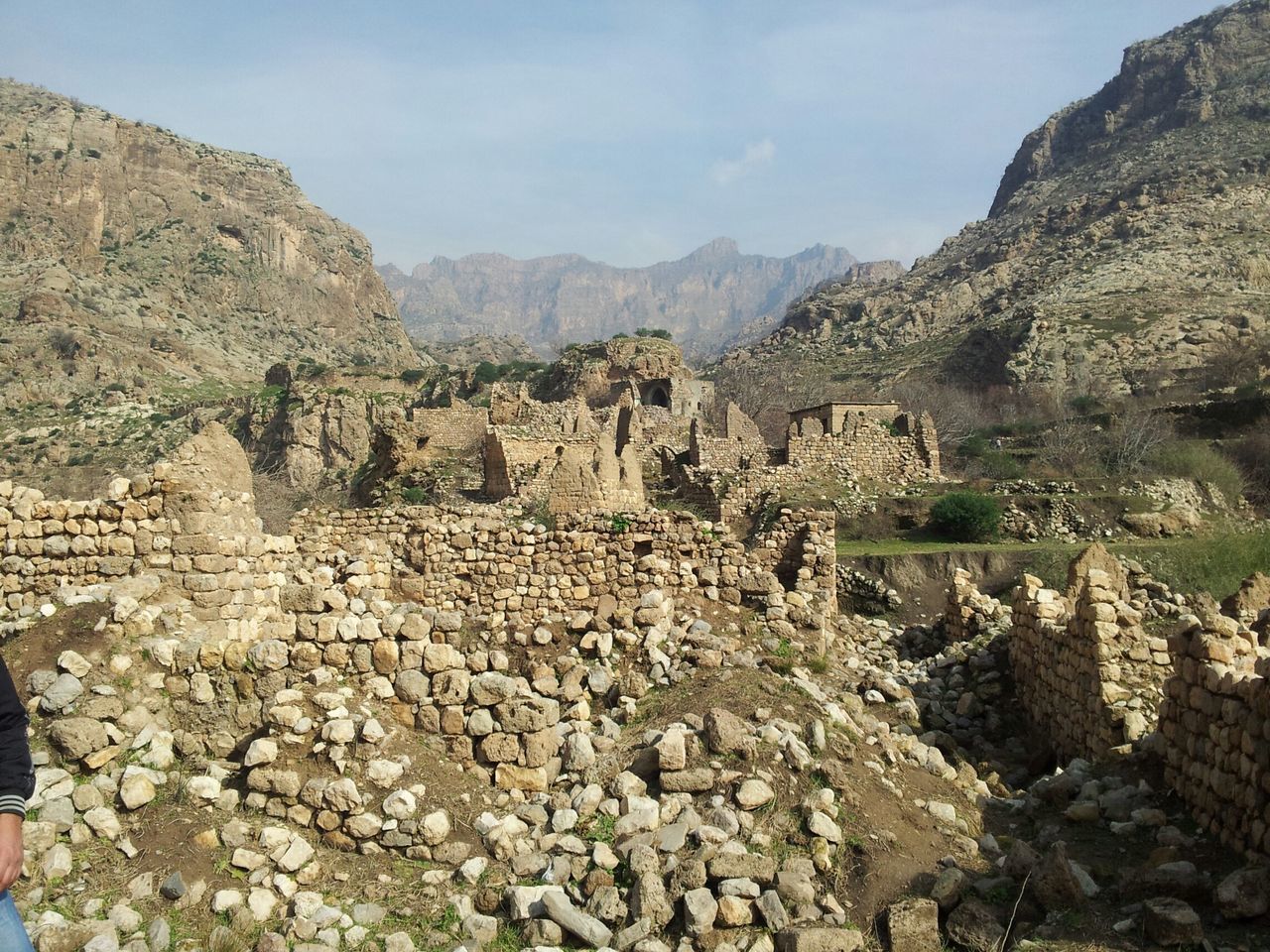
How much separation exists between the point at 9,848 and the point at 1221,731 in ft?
20.5

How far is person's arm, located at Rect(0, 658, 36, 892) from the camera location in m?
3.15

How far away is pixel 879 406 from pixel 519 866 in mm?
26158

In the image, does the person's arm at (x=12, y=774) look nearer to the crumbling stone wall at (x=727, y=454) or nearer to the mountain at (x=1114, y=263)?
the crumbling stone wall at (x=727, y=454)

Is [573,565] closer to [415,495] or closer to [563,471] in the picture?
Answer: [563,471]

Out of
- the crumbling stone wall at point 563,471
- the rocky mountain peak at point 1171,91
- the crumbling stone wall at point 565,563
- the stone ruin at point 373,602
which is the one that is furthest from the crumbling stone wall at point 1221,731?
the rocky mountain peak at point 1171,91

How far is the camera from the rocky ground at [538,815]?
14.3ft

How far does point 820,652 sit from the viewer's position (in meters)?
8.34

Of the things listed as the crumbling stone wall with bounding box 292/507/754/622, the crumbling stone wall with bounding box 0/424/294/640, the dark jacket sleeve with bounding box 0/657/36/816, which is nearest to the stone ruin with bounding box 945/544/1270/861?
the crumbling stone wall with bounding box 292/507/754/622

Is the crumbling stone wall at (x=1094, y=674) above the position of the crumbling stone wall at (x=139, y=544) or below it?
below

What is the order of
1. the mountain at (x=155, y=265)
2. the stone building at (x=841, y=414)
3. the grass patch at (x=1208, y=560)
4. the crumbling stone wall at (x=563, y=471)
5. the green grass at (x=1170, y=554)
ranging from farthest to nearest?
the mountain at (x=155, y=265)
the stone building at (x=841, y=414)
the green grass at (x=1170, y=554)
the grass patch at (x=1208, y=560)
the crumbling stone wall at (x=563, y=471)

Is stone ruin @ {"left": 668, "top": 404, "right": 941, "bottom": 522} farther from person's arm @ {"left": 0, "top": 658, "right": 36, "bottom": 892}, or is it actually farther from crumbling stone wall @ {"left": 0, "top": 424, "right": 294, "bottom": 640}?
person's arm @ {"left": 0, "top": 658, "right": 36, "bottom": 892}

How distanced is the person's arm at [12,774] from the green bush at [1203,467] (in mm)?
26202

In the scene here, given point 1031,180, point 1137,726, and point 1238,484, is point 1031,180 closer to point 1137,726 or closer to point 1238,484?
point 1238,484

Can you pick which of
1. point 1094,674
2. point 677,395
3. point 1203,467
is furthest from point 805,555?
point 677,395
